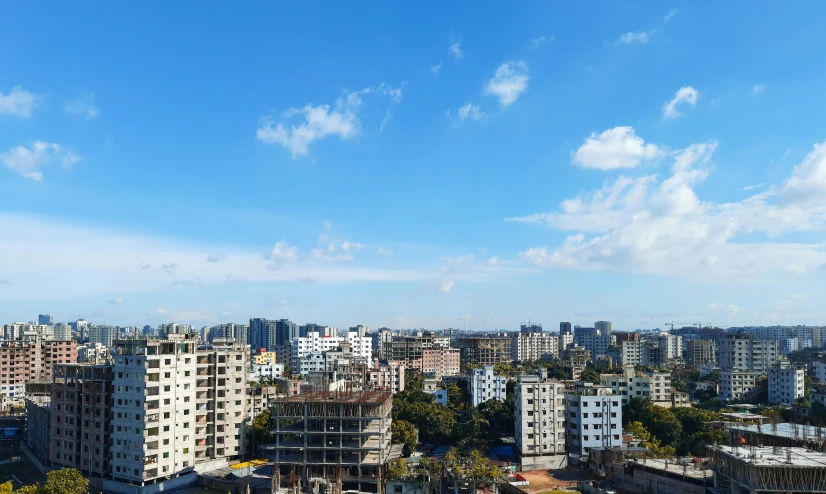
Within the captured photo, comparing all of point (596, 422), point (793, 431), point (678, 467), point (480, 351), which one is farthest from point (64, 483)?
point (480, 351)

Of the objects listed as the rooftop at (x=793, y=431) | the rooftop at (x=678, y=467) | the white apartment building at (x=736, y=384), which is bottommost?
the white apartment building at (x=736, y=384)

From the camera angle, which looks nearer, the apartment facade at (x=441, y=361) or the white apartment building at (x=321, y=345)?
the apartment facade at (x=441, y=361)

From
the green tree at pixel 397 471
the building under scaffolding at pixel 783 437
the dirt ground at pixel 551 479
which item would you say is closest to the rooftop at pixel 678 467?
the building under scaffolding at pixel 783 437

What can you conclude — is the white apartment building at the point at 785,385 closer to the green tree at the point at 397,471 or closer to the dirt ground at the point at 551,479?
the dirt ground at the point at 551,479

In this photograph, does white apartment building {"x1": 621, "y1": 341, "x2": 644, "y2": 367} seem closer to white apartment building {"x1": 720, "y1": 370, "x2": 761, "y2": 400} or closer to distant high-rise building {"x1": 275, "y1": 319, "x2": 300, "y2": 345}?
white apartment building {"x1": 720, "y1": 370, "x2": 761, "y2": 400}

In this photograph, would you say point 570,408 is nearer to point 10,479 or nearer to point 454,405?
point 454,405

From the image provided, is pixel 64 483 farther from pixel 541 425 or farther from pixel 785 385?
pixel 785 385

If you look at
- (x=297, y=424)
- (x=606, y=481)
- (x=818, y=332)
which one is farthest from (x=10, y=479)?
(x=818, y=332)

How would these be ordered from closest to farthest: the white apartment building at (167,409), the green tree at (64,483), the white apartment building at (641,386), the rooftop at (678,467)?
the rooftop at (678,467)
the green tree at (64,483)
the white apartment building at (167,409)
the white apartment building at (641,386)
